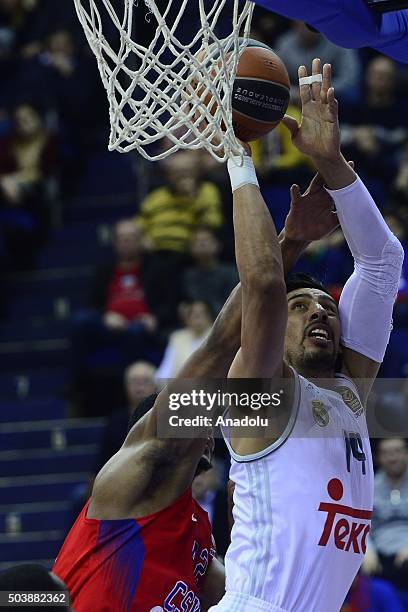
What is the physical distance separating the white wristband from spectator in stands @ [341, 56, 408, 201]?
232 inches

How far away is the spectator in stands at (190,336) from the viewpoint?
351 inches

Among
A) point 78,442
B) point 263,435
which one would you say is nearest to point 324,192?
point 263,435

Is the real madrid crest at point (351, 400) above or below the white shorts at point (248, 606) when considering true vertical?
above

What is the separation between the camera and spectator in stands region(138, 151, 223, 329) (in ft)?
31.8

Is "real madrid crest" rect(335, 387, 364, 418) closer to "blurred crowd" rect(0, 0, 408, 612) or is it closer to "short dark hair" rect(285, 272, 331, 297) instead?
"short dark hair" rect(285, 272, 331, 297)

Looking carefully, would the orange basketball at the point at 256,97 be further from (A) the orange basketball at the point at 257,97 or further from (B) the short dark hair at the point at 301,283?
(B) the short dark hair at the point at 301,283

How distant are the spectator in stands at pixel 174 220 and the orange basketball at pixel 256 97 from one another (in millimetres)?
5189

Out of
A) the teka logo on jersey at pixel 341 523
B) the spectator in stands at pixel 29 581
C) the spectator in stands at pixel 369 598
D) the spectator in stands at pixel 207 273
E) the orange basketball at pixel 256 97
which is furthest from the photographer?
the spectator in stands at pixel 207 273

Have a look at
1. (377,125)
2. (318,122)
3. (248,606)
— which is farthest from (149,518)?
(377,125)

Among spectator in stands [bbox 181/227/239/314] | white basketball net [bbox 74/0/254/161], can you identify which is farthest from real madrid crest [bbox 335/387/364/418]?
spectator in stands [bbox 181/227/239/314]

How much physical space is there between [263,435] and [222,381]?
0.29 meters

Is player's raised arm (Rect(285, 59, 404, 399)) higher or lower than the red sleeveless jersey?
higher

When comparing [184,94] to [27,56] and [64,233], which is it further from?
[27,56]

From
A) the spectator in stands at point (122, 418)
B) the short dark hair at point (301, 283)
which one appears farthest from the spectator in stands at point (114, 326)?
the short dark hair at point (301, 283)
